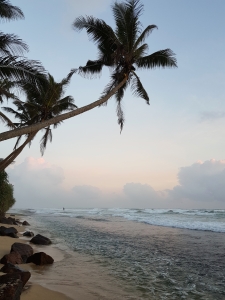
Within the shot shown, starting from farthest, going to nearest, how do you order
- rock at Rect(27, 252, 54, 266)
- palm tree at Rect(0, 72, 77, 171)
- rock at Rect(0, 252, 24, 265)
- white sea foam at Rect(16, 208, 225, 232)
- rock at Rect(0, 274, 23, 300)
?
white sea foam at Rect(16, 208, 225, 232) → palm tree at Rect(0, 72, 77, 171) → rock at Rect(27, 252, 54, 266) → rock at Rect(0, 252, 24, 265) → rock at Rect(0, 274, 23, 300)

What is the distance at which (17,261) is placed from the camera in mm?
8062

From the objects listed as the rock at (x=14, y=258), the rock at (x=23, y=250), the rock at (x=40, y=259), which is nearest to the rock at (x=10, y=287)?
the rock at (x=14, y=258)

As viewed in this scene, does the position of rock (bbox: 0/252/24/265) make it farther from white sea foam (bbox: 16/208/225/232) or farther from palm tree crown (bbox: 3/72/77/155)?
white sea foam (bbox: 16/208/225/232)

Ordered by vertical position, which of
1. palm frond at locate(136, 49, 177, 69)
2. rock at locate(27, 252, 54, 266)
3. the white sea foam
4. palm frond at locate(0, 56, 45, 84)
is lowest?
rock at locate(27, 252, 54, 266)

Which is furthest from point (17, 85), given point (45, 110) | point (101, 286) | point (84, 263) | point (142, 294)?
point (142, 294)

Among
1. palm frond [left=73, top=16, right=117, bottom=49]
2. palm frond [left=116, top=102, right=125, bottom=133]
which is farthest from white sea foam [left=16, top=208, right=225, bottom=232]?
palm frond [left=73, top=16, right=117, bottom=49]

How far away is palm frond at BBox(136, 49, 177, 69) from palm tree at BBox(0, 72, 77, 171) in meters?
3.25

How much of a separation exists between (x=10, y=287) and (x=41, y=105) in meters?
10.7

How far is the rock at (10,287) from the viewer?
4227 mm

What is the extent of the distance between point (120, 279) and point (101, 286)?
0.83m

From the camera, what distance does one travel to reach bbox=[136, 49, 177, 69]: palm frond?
11.5 metres

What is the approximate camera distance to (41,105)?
45.4ft

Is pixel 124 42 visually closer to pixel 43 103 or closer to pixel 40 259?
pixel 43 103

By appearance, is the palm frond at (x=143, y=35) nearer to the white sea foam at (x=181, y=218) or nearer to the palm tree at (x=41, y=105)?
the palm tree at (x=41, y=105)
